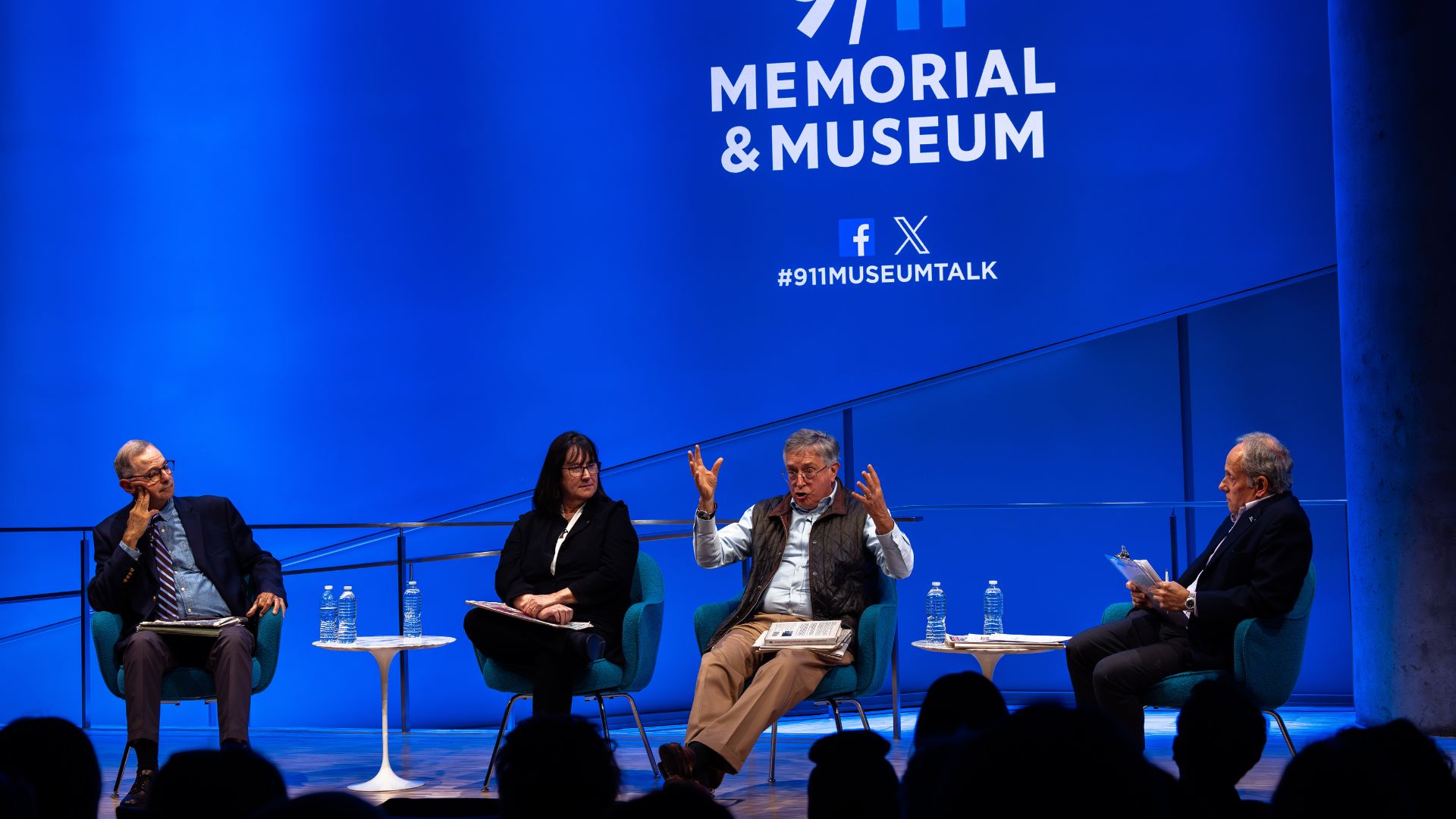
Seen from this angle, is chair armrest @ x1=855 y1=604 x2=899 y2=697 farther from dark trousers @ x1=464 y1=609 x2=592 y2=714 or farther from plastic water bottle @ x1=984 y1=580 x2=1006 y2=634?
dark trousers @ x1=464 y1=609 x2=592 y2=714

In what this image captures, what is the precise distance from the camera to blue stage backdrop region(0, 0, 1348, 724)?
6422mm

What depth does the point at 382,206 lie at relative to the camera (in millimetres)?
7008

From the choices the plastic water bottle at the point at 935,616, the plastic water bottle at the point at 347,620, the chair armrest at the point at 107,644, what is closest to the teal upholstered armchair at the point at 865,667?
the plastic water bottle at the point at 935,616

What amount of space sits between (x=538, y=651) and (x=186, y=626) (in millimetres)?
1154

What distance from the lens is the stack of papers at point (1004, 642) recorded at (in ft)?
14.7

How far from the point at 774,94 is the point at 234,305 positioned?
9.48ft

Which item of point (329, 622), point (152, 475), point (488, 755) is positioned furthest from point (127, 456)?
point (488, 755)

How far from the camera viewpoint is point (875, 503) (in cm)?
464

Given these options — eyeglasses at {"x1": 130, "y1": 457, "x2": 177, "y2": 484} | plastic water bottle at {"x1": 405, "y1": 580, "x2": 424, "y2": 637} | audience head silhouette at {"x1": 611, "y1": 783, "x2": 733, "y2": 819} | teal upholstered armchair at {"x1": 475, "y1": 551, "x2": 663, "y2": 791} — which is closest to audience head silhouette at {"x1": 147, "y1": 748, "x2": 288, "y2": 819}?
audience head silhouette at {"x1": 611, "y1": 783, "x2": 733, "y2": 819}

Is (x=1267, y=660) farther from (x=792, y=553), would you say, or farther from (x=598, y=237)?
(x=598, y=237)

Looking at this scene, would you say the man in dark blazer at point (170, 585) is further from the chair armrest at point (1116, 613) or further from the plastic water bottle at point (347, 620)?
the chair armrest at point (1116, 613)

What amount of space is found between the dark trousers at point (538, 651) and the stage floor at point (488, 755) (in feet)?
1.19

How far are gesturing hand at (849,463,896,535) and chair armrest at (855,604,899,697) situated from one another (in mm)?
259

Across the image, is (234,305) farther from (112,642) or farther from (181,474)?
(112,642)
